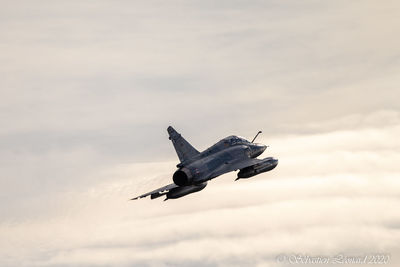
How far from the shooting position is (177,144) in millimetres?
142250

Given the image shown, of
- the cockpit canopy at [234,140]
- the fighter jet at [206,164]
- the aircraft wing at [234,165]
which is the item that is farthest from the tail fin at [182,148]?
the cockpit canopy at [234,140]

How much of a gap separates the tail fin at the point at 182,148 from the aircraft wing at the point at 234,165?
450cm

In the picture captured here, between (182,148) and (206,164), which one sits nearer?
(206,164)

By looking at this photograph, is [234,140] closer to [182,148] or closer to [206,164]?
[182,148]

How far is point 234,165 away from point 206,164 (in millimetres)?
4380

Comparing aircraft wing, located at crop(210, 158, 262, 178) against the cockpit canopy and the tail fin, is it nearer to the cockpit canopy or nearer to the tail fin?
the cockpit canopy

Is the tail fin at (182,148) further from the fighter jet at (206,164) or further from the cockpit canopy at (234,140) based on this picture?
the cockpit canopy at (234,140)

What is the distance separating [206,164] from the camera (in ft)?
452

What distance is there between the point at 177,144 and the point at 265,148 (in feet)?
47.1

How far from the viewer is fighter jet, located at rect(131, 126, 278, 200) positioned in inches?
5325

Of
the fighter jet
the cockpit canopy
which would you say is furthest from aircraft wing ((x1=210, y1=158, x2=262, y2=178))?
the cockpit canopy

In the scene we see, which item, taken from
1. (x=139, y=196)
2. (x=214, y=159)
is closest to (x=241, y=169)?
(x=214, y=159)

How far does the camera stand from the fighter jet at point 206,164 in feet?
444

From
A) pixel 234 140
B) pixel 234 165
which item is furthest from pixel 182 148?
pixel 234 140
